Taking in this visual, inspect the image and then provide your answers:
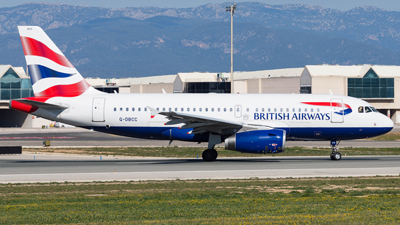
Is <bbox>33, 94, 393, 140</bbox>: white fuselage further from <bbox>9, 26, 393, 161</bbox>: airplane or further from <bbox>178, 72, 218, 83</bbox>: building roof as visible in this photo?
<bbox>178, 72, 218, 83</bbox>: building roof

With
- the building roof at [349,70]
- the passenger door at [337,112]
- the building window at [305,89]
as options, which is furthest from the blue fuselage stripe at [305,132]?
the building roof at [349,70]

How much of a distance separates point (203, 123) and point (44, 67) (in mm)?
11247

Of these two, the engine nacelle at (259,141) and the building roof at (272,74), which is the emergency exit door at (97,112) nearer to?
the engine nacelle at (259,141)

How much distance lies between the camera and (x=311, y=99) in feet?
108

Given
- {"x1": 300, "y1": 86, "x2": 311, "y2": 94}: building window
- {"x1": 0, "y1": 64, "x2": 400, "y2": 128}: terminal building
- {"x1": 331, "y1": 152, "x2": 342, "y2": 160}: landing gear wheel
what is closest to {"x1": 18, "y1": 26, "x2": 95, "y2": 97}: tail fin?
{"x1": 331, "y1": 152, "x2": 342, "y2": 160}: landing gear wheel

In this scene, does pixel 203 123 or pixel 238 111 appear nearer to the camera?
pixel 203 123

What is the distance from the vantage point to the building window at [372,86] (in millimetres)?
106750

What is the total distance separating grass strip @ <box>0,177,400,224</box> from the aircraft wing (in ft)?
24.8

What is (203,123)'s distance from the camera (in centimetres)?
3069

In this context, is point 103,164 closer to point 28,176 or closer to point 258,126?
point 28,176

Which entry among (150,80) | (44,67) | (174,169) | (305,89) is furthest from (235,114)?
(150,80)

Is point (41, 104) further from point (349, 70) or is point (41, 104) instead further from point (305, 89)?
point (349, 70)

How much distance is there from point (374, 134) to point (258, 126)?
25.2 ft

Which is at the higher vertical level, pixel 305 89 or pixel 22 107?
pixel 305 89
